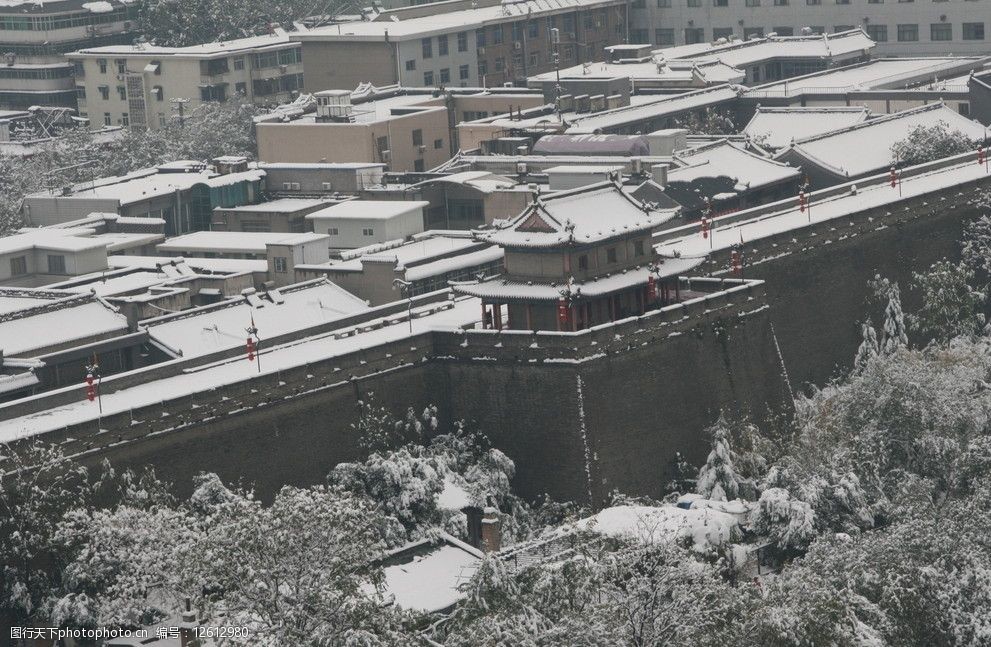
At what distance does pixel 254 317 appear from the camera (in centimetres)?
6831

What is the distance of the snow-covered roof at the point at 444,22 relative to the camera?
12175 cm

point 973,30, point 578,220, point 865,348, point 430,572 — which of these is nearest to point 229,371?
point 578,220

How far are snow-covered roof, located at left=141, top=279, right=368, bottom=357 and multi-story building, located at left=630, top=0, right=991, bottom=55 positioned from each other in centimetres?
6227

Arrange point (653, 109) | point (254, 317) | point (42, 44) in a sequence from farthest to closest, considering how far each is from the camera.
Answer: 1. point (42, 44)
2. point (653, 109)
3. point (254, 317)

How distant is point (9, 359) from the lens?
62.6 m

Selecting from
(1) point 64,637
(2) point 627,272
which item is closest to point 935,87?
(2) point 627,272

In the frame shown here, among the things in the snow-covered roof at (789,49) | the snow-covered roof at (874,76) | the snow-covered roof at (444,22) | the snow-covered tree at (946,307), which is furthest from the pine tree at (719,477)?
the snow-covered roof at (444,22)

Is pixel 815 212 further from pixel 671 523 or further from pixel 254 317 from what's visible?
pixel 671 523

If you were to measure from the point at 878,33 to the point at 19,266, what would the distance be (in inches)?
2577

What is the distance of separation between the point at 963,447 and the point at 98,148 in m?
65.9

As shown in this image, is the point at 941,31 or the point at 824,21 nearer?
the point at 941,31

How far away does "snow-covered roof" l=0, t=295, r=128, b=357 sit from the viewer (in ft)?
210

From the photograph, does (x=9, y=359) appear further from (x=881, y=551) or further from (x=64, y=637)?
(x=881, y=551)

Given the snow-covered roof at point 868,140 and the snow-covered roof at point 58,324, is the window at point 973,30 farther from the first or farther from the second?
the snow-covered roof at point 58,324
